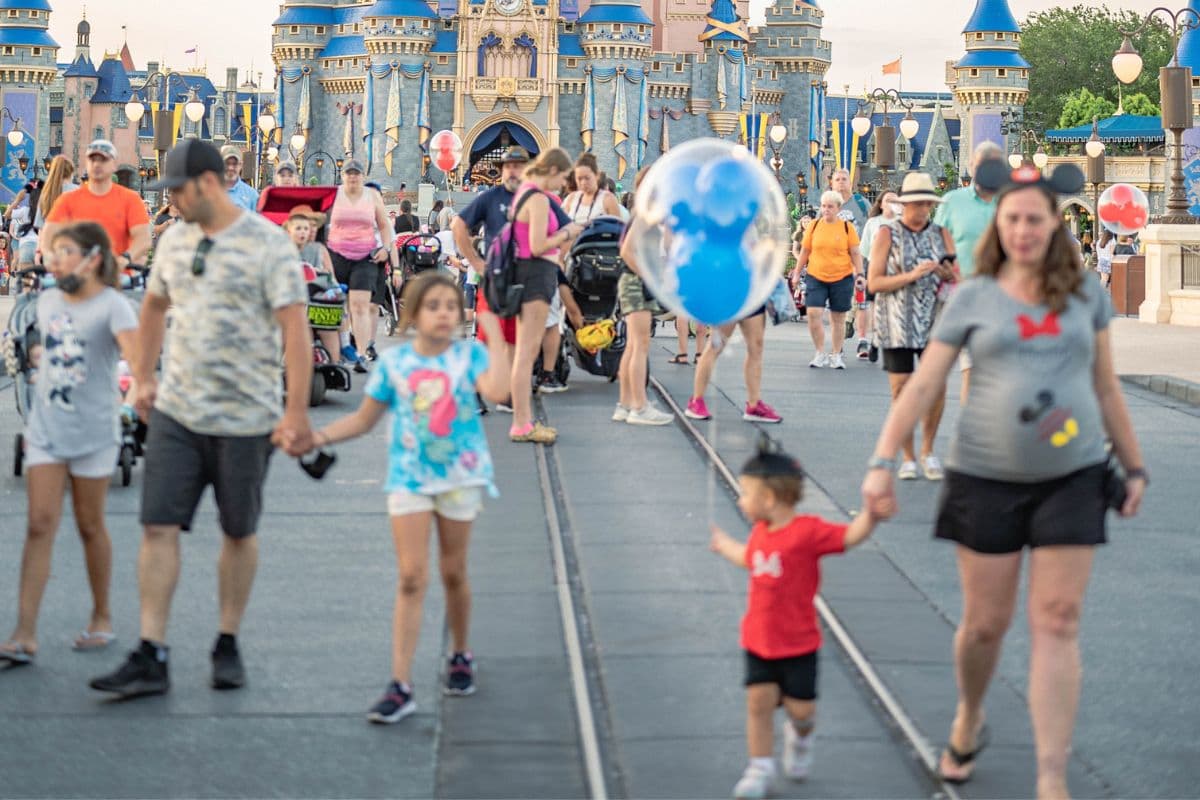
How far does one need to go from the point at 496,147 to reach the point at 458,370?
294ft

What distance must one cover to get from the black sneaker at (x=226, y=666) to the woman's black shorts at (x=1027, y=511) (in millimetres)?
2285

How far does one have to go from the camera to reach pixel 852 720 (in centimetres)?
610

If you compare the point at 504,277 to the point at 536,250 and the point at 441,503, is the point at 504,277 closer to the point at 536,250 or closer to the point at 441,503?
the point at 536,250

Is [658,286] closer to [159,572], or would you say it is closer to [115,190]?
[159,572]

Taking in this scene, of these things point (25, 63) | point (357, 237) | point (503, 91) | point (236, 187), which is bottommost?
point (357, 237)

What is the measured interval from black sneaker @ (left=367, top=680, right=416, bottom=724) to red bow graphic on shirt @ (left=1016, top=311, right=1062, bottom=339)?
80.2 inches

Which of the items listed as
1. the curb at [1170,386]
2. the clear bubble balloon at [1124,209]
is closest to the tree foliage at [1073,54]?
the clear bubble balloon at [1124,209]

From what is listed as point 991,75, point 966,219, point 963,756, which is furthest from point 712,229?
point 991,75

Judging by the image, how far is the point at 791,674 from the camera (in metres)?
5.32

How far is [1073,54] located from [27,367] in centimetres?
10770

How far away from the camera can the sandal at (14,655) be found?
21.8 ft

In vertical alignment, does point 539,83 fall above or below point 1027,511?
above

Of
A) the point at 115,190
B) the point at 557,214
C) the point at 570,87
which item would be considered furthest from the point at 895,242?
the point at 570,87

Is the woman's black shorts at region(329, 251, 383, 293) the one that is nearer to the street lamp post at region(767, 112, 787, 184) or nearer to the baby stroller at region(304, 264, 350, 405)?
the baby stroller at region(304, 264, 350, 405)
